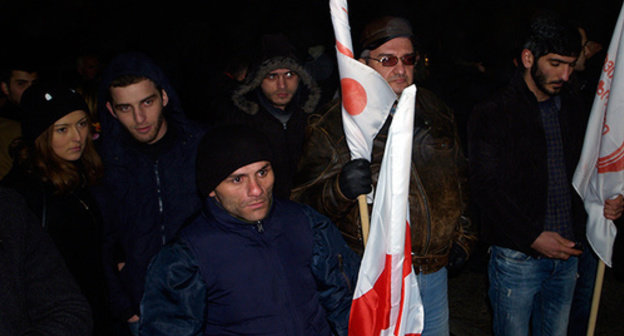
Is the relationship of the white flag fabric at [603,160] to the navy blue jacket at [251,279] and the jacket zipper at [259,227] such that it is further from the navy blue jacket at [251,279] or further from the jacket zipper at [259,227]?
the jacket zipper at [259,227]

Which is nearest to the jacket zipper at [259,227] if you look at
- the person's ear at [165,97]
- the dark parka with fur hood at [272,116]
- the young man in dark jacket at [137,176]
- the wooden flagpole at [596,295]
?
the young man in dark jacket at [137,176]

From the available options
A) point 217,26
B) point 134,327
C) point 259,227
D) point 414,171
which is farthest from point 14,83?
point 217,26

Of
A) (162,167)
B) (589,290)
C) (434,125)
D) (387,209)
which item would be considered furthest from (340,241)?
(589,290)

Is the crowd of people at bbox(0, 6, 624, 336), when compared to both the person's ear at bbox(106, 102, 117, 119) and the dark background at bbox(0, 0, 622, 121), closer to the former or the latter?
the person's ear at bbox(106, 102, 117, 119)

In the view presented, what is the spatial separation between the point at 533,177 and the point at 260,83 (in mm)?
2335

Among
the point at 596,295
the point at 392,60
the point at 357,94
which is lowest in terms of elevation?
the point at 596,295

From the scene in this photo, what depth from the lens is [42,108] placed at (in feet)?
9.34

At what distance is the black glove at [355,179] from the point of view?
239 cm

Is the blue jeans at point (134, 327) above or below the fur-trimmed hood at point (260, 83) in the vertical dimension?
below

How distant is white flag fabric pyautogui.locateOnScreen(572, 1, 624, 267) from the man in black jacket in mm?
100

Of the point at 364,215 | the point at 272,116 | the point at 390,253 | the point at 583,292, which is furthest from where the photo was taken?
the point at 272,116

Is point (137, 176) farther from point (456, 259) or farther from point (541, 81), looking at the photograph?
point (541, 81)

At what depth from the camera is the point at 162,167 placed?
3.16m

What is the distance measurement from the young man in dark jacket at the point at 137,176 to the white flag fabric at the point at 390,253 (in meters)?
1.49
